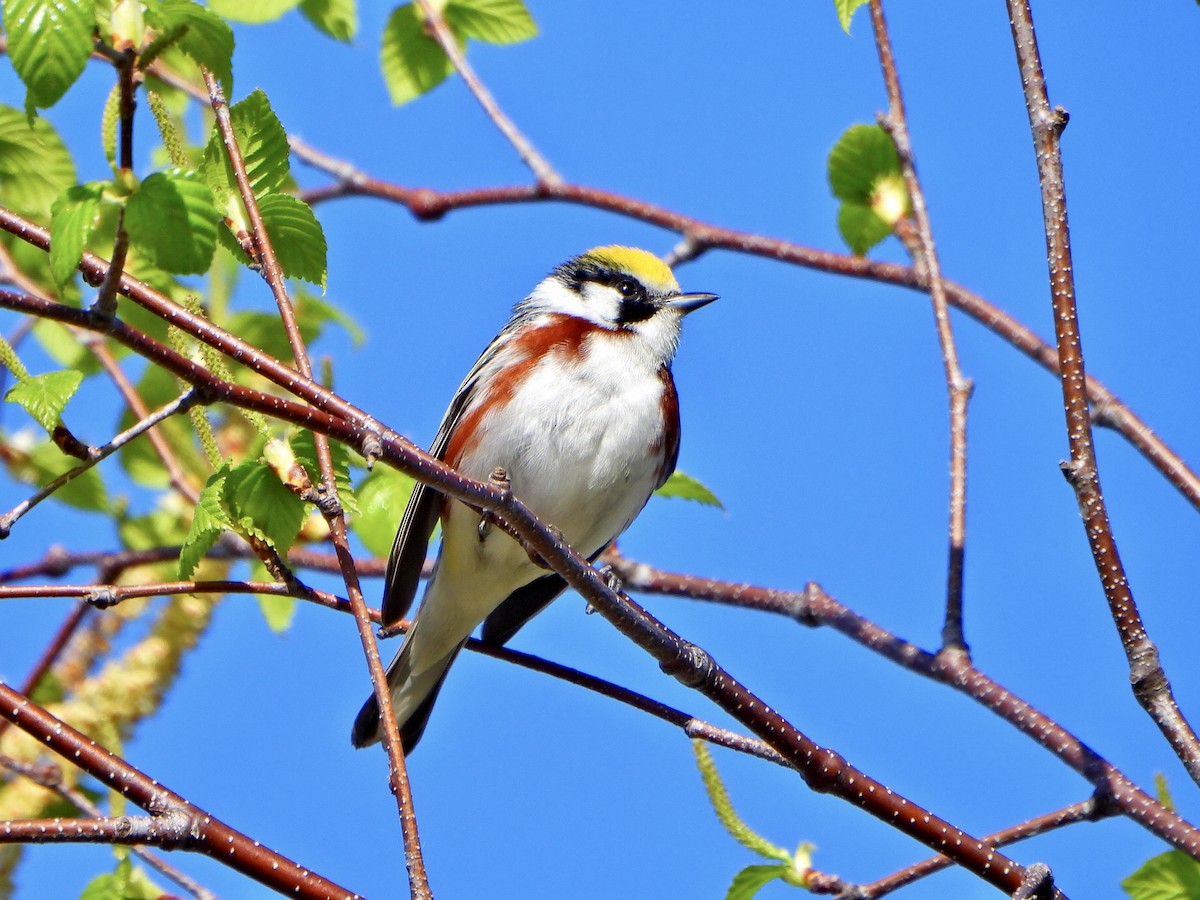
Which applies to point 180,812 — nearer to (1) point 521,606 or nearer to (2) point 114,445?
(2) point 114,445

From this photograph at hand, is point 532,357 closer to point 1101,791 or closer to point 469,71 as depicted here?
point 469,71

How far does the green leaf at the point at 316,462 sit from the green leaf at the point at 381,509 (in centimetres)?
105

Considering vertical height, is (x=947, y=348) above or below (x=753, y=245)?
below

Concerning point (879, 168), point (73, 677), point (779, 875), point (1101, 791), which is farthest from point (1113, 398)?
point (73, 677)

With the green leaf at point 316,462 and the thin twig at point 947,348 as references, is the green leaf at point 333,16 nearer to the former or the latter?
the thin twig at point 947,348

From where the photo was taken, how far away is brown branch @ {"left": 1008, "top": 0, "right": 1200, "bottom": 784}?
7.50 ft

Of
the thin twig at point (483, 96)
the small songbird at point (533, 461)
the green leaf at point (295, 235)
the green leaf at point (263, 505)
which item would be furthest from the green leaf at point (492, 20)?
the green leaf at point (263, 505)

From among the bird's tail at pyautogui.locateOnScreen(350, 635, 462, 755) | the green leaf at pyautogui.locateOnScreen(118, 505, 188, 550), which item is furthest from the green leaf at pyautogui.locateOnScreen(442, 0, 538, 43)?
the bird's tail at pyautogui.locateOnScreen(350, 635, 462, 755)

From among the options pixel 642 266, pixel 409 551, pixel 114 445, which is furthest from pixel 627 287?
pixel 114 445

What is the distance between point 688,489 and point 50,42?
227cm

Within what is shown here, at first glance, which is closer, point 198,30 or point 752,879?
point 198,30

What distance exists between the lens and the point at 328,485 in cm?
229

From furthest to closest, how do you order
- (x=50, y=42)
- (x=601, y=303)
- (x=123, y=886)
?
(x=601, y=303) → (x=123, y=886) → (x=50, y=42)

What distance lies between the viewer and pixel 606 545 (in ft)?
13.3
